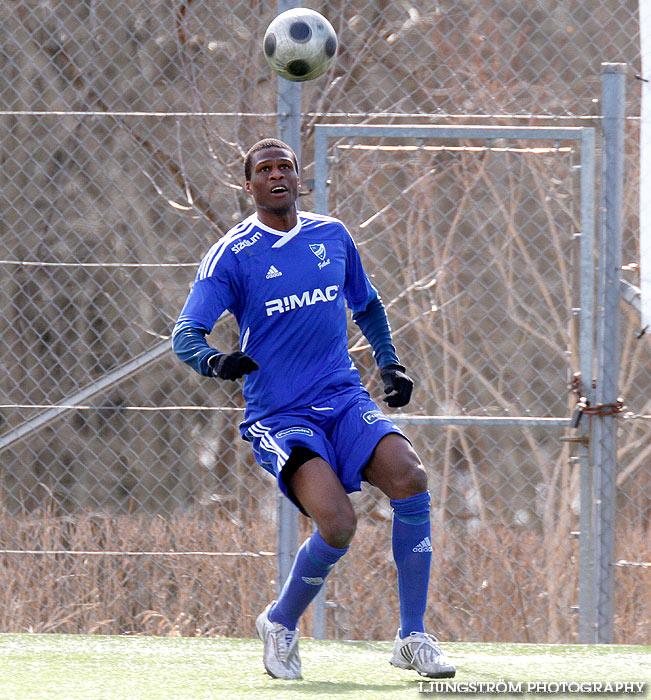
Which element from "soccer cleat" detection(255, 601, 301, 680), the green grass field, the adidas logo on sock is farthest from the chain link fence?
the adidas logo on sock

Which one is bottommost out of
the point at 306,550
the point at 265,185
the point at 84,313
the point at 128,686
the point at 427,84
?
the point at 128,686

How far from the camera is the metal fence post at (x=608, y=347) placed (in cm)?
484

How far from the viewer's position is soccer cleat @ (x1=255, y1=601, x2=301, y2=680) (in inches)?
156

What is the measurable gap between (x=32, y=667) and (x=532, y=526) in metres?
4.06

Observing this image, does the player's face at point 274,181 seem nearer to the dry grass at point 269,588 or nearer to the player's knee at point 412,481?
the player's knee at point 412,481

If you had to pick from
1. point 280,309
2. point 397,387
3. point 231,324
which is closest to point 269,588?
point 231,324

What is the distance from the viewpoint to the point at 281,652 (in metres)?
3.96

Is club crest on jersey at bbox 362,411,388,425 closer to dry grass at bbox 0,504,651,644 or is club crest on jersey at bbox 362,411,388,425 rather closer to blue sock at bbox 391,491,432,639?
blue sock at bbox 391,491,432,639

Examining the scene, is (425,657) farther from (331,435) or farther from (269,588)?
(269,588)

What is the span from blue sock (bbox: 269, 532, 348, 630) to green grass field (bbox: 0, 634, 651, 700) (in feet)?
0.71

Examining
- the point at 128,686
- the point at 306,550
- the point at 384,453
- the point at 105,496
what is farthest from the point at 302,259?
the point at 105,496

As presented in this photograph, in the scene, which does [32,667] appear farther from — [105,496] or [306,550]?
[105,496]

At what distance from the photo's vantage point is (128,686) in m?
3.86

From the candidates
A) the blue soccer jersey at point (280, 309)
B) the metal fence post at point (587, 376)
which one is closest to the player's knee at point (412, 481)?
the blue soccer jersey at point (280, 309)
